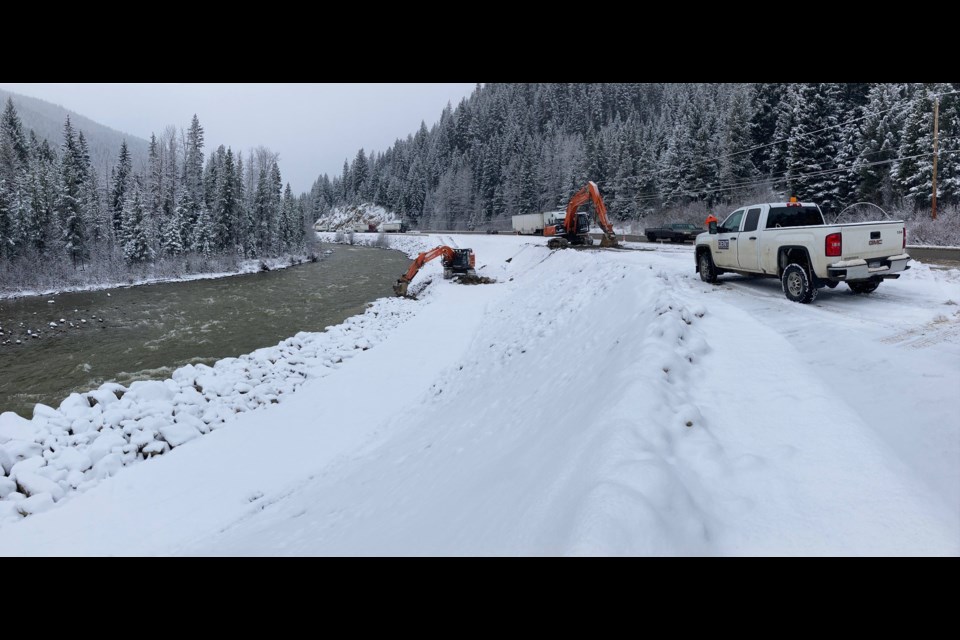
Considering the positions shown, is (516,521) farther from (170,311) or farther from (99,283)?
(99,283)

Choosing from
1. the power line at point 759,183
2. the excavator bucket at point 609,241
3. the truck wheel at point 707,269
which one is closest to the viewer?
the truck wheel at point 707,269

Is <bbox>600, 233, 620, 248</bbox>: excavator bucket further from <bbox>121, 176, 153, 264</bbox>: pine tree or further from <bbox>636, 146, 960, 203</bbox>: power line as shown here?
<bbox>121, 176, 153, 264</bbox>: pine tree

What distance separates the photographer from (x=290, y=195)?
7300 centimetres

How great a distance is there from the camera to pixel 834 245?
29.6ft

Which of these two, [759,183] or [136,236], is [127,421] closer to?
[136,236]

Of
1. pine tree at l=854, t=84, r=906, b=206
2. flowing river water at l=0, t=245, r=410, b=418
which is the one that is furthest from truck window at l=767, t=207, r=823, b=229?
pine tree at l=854, t=84, r=906, b=206

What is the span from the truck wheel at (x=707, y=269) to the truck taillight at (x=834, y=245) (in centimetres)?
367

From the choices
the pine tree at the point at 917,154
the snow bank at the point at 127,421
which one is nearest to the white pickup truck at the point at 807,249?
the snow bank at the point at 127,421

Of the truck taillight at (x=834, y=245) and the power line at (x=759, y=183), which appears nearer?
the truck taillight at (x=834, y=245)

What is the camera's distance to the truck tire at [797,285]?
31.0 ft

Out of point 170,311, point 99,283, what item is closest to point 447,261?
point 170,311

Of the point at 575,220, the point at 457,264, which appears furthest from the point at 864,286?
the point at 457,264

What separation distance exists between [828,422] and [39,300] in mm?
47319

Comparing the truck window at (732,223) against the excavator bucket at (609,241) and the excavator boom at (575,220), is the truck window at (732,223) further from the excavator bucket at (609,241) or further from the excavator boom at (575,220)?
the excavator bucket at (609,241)
